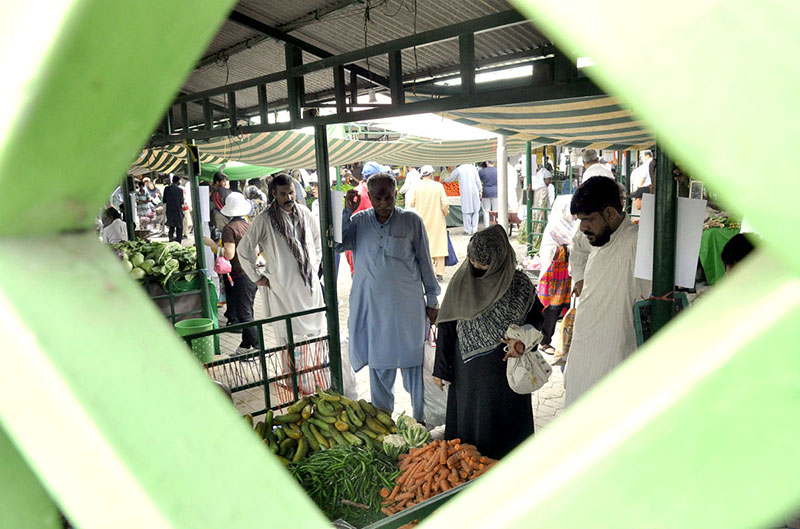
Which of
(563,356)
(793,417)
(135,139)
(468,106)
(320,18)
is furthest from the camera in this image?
(563,356)

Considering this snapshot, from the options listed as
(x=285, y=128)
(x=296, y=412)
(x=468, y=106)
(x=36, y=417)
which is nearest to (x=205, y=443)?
(x=36, y=417)

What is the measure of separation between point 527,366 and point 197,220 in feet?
15.0

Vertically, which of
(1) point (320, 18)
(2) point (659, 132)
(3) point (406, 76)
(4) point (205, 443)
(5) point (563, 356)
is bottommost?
(5) point (563, 356)

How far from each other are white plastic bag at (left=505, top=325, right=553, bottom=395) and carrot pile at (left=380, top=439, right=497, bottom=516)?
1.52ft

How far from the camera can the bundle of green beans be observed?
3.02 metres

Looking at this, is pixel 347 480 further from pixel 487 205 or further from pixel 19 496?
pixel 487 205

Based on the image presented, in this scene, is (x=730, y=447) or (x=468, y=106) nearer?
(x=730, y=447)

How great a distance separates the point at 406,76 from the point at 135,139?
13.2 ft

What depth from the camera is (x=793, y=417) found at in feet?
0.80

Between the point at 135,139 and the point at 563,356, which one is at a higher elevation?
the point at 135,139

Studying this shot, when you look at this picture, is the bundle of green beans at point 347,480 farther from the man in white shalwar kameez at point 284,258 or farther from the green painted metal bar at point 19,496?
the green painted metal bar at point 19,496

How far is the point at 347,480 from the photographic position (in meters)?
3.07

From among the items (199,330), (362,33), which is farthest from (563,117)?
(199,330)

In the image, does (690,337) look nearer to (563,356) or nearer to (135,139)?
(135,139)
